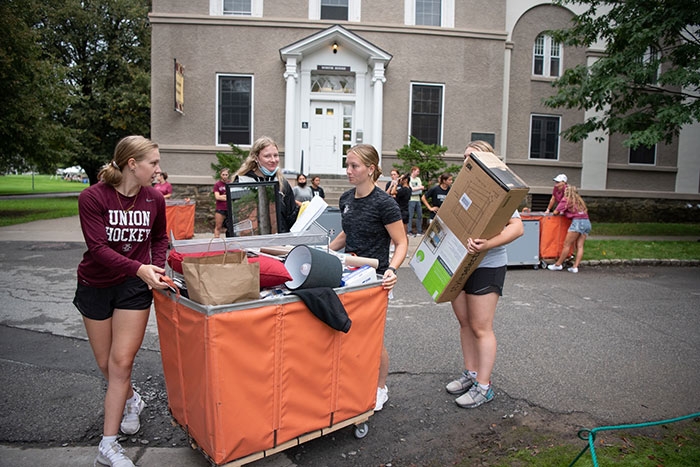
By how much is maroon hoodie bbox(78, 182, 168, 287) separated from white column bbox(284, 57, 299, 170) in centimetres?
1442

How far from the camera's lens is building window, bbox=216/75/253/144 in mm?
18156

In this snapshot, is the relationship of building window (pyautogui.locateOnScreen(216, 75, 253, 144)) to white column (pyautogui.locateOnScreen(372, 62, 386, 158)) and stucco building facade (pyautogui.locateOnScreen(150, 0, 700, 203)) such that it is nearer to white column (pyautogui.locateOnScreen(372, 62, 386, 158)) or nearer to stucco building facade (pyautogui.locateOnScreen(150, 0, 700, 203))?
stucco building facade (pyautogui.locateOnScreen(150, 0, 700, 203))

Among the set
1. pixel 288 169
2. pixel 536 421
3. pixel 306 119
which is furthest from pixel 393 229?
pixel 306 119

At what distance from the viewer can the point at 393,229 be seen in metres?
3.76

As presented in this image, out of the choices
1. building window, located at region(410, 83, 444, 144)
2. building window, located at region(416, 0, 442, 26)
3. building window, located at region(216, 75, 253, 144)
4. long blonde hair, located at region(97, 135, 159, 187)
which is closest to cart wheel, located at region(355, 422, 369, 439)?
long blonde hair, located at region(97, 135, 159, 187)

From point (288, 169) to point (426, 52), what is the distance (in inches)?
258

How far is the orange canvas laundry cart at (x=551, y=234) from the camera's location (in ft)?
35.8

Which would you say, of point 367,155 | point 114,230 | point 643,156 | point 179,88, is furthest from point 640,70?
point 114,230

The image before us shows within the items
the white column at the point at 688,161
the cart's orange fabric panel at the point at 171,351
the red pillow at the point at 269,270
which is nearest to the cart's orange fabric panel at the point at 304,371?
the red pillow at the point at 269,270

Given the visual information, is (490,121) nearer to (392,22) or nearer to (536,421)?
(392,22)

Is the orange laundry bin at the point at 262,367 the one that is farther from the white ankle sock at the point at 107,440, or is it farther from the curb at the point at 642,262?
the curb at the point at 642,262

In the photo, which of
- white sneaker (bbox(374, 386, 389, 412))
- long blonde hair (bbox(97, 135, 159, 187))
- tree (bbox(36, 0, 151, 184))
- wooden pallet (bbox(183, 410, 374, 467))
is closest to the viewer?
wooden pallet (bbox(183, 410, 374, 467))

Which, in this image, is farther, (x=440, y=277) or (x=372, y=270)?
(x=440, y=277)

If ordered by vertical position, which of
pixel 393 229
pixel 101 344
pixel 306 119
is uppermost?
pixel 306 119
